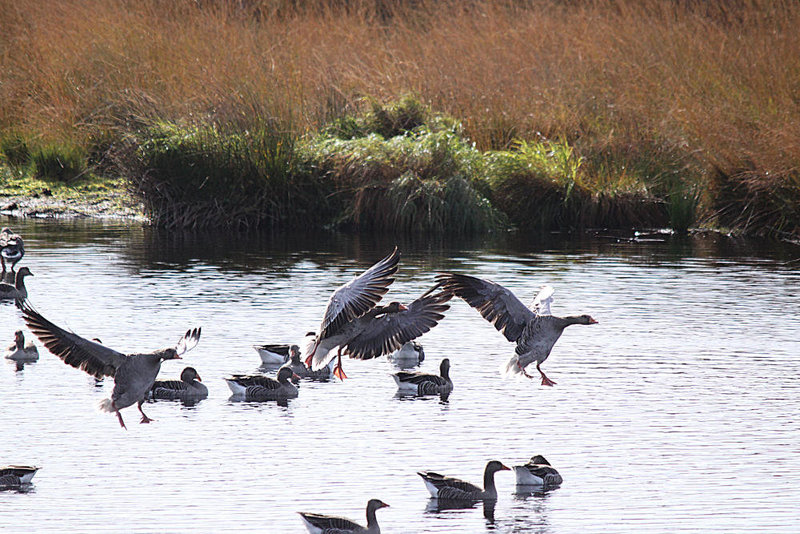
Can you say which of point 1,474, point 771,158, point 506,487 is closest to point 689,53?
point 771,158

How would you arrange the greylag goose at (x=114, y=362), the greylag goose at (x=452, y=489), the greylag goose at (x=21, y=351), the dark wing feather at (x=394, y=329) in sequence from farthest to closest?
the greylag goose at (x=21, y=351)
the dark wing feather at (x=394, y=329)
the greylag goose at (x=114, y=362)
the greylag goose at (x=452, y=489)

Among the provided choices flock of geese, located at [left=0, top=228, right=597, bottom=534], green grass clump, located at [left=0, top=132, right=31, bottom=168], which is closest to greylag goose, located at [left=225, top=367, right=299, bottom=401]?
flock of geese, located at [left=0, top=228, right=597, bottom=534]

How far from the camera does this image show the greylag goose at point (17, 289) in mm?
15828

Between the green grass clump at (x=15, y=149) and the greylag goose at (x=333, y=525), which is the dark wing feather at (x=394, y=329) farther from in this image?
the green grass clump at (x=15, y=149)

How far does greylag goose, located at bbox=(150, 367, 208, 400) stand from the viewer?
11.1 m


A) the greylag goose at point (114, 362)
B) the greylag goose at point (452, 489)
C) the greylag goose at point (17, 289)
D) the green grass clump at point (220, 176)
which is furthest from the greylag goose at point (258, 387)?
the green grass clump at point (220, 176)

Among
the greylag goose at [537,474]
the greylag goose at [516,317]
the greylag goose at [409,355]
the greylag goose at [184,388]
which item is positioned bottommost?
the greylag goose at [537,474]

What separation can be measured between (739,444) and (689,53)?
16156 mm

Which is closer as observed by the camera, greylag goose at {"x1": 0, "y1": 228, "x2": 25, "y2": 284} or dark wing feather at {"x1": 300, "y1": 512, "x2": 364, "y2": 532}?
dark wing feather at {"x1": 300, "y1": 512, "x2": 364, "y2": 532}

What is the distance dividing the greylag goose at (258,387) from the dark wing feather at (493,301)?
172 cm

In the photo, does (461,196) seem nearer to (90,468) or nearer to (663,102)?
Answer: (663,102)

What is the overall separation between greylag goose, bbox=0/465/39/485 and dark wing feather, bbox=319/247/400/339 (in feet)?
8.79

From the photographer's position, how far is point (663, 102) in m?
23.7

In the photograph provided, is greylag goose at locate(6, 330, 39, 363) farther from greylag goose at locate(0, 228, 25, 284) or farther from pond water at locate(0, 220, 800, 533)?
greylag goose at locate(0, 228, 25, 284)
